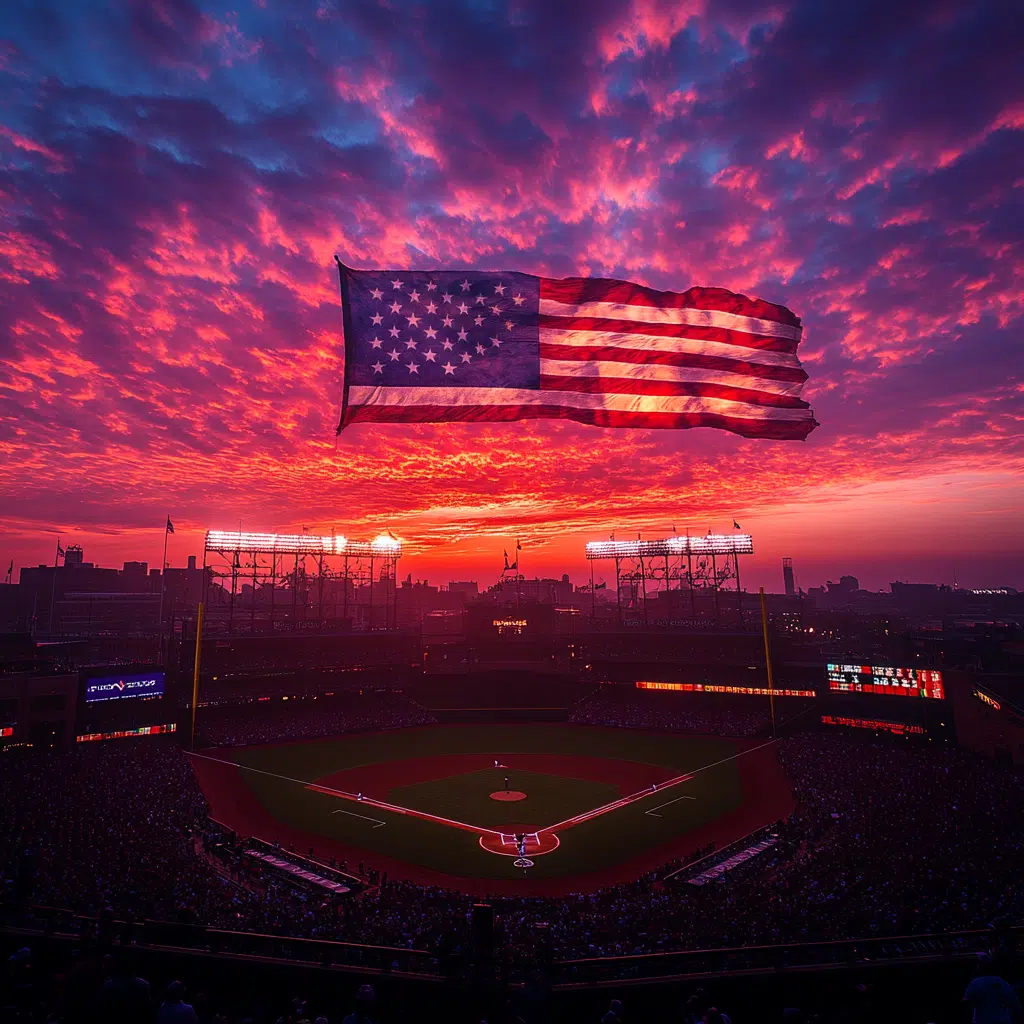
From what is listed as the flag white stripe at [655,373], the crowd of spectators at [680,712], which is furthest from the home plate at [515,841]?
the crowd of spectators at [680,712]

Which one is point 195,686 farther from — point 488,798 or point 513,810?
point 513,810

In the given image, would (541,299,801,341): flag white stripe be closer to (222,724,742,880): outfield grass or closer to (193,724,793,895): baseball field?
(193,724,793,895): baseball field

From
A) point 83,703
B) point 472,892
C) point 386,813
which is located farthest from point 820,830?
point 83,703

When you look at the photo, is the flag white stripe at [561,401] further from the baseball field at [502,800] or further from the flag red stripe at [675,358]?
the baseball field at [502,800]

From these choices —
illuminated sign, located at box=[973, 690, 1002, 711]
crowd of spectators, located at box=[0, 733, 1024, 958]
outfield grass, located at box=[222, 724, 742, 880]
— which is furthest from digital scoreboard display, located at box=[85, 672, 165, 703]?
illuminated sign, located at box=[973, 690, 1002, 711]

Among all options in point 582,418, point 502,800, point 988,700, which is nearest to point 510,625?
point 502,800

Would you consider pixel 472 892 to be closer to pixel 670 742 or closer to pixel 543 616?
pixel 670 742
